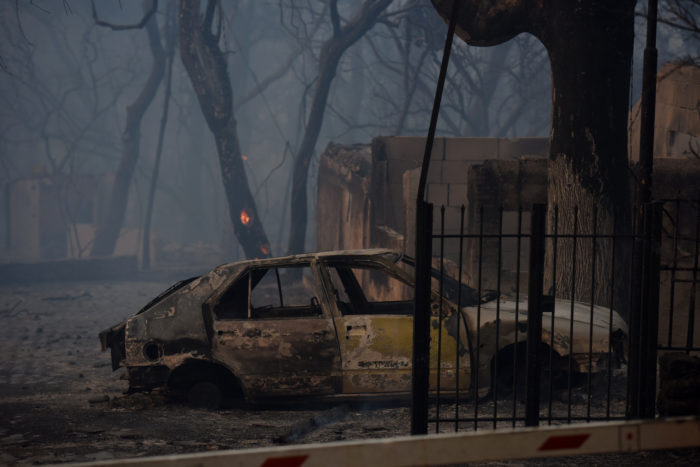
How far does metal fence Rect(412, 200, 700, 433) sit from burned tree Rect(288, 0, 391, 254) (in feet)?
39.7

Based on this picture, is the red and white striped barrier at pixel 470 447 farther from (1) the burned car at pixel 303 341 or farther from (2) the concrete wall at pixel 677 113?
(2) the concrete wall at pixel 677 113

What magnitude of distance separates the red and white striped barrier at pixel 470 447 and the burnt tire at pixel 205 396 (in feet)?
12.5

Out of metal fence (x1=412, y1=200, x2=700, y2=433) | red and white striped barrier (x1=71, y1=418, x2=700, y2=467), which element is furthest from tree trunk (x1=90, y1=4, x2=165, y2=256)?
red and white striped barrier (x1=71, y1=418, x2=700, y2=467)

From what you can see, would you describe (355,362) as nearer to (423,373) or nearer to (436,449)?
(423,373)

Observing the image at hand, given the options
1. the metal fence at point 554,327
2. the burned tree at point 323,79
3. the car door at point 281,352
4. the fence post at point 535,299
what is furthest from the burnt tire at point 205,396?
the burned tree at point 323,79

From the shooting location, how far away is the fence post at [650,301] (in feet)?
17.8

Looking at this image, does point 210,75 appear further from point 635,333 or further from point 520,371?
point 635,333

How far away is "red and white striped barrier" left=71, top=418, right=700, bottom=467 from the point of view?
129 inches

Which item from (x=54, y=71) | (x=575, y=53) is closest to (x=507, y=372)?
(x=575, y=53)

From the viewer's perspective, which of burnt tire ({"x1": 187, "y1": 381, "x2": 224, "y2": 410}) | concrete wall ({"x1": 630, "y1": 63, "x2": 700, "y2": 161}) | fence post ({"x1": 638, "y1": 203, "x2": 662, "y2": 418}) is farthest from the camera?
concrete wall ({"x1": 630, "y1": 63, "x2": 700, "y2": 161})

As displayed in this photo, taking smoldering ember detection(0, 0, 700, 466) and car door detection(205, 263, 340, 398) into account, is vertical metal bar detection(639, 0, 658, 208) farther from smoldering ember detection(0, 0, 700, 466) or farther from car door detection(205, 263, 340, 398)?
car door detection(205, 263, 340, 398)

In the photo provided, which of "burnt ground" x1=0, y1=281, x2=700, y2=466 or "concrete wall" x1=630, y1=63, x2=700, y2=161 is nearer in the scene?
"burnt ground" x1=0, y1=281, x2=700, y2=466

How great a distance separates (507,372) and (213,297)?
279cm

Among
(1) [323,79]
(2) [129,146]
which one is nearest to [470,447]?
(1) [323,79]
